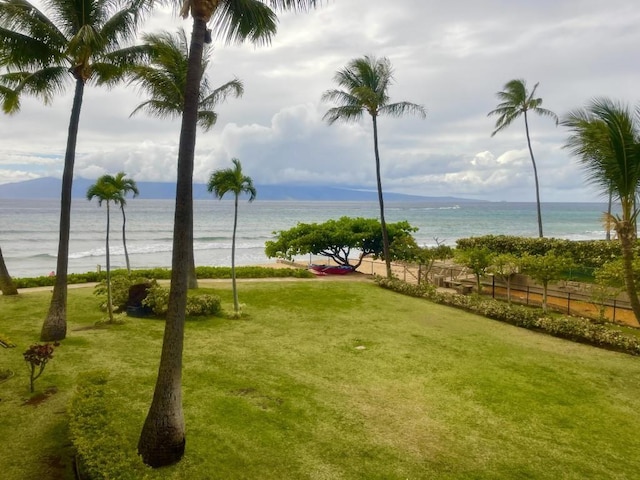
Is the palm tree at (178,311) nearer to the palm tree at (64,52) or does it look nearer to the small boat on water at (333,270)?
the palm tree at (64,52)

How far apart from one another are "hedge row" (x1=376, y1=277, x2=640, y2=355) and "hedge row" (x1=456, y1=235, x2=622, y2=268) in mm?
4778

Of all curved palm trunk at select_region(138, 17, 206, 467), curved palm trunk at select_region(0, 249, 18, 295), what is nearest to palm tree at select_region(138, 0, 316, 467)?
curved palm trunk at select_region(138, 17, 206, 467)

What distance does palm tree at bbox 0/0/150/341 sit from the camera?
1079 cm

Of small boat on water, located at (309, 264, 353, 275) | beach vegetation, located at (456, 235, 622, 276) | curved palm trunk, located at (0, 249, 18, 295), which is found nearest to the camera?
curved palm trunk, located at (0, 249, 18, 295)

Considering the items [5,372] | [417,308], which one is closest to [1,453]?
[5,372]

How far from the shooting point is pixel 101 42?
35.7 ft

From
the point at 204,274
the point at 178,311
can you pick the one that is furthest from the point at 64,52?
the point at 204,274

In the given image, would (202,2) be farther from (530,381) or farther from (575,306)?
(575,306)

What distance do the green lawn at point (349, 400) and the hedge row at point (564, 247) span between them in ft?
31.9

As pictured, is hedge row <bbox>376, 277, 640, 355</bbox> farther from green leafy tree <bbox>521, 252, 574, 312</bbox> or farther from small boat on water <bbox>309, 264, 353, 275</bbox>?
small boat on water <bbox>309, 264, 353, 275</bbox>

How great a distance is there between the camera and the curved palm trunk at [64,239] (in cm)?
1131

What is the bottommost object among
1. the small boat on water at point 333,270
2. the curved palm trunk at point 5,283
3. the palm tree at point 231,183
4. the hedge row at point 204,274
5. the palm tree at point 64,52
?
the small boat on water at point 333,270

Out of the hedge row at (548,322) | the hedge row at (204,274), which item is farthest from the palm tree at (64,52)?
the hedge row at (548,322)

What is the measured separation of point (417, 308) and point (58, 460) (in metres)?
12.6
